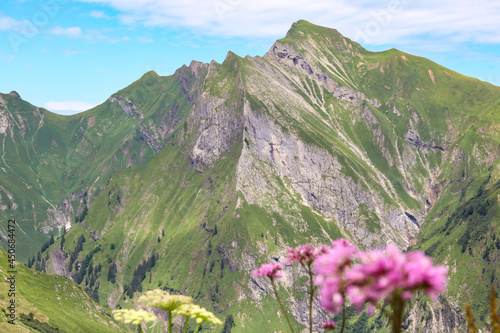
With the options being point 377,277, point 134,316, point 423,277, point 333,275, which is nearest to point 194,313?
point 134,316

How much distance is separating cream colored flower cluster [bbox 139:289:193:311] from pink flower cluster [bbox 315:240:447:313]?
1189 cm

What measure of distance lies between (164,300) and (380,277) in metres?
13.2

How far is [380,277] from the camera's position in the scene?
1029cm

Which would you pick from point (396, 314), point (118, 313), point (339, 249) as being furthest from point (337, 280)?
point (118, 313)

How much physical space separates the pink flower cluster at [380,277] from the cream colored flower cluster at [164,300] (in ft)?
39.0

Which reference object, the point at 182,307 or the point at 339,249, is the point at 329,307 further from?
the point at 182,307

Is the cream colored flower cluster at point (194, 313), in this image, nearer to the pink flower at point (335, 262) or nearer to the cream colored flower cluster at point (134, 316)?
the cream colored flower cluster at point (134, 316)

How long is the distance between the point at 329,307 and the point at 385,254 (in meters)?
1.82

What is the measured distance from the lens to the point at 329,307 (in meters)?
10.8

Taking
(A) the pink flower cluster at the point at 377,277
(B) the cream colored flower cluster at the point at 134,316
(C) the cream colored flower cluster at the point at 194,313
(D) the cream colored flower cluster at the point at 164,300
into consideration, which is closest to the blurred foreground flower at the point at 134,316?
(B) the cream colored flower cluster at the point at 134,316

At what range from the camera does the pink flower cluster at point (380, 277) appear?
32.1 ft

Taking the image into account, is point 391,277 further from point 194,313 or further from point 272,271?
point 194,313

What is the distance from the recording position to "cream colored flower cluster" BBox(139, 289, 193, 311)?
20.8 metres

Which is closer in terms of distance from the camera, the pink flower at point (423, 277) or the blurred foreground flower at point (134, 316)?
the pink flower at point (423, 277)
